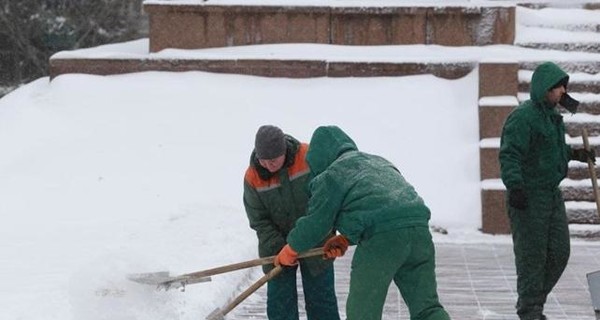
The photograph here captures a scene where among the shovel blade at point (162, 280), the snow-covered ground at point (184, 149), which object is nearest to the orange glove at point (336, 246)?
the shovel blade at point (162, 280)

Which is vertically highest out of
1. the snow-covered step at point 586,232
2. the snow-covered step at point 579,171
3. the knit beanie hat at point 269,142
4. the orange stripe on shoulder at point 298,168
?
the knit beanie hat at point 269,142

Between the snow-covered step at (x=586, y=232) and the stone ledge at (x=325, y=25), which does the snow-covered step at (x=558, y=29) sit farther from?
the snow-covered step at (x=586, y=232)

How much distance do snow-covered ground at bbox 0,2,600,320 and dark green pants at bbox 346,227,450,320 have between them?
239cm

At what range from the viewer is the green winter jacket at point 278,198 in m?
5.93

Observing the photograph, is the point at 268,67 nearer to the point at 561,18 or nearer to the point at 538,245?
the point at 561,18

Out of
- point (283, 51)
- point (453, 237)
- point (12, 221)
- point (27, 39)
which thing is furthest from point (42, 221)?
point (27, 39)

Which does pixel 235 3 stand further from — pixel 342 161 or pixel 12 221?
pixel 342 161

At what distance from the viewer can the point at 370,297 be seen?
5043 mm

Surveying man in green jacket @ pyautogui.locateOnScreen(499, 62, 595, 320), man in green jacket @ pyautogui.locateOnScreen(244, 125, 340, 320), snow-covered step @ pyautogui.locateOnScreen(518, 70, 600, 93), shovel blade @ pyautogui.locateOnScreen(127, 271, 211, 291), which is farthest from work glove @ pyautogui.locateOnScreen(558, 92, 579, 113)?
snow-covered step @ pyautogui.locateOnScreen(518, 70, 600, 93)

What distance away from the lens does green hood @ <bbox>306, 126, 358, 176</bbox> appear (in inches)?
203

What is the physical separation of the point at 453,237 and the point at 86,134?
4010 mm

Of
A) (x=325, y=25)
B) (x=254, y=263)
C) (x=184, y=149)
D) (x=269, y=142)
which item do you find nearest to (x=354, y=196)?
(x=269, y=142)

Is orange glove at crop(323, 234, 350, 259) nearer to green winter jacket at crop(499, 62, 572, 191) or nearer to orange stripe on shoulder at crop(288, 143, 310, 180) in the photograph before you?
orange stripe on shoulder at crop(288, 143, 310, 180)

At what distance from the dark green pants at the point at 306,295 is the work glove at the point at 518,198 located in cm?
135
